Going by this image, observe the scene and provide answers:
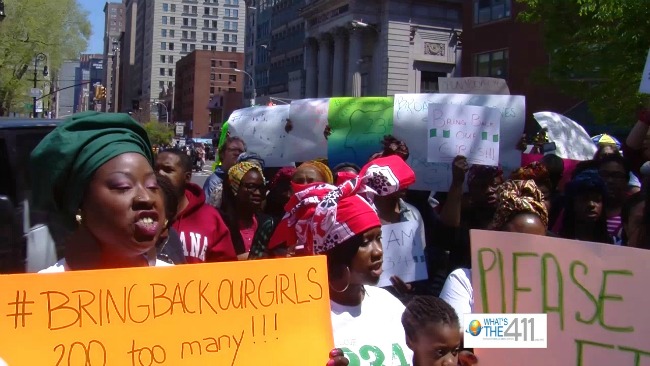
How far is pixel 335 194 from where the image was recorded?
2.75 meters

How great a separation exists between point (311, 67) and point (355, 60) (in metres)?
8.80

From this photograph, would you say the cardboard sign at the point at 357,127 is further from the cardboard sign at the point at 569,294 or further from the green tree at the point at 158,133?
the green tree at the point at 158,133

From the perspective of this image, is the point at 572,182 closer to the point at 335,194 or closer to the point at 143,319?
the point at 335,194

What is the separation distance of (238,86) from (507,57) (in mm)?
98730

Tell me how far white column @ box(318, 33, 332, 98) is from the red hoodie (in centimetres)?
5165

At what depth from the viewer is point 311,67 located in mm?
58281

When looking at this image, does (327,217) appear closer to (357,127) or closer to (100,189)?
(100,189)

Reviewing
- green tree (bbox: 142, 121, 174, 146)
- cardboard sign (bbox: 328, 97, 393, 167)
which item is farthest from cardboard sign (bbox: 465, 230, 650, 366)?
green tree (bbox: 142, 121, 174, 146)

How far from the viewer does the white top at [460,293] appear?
9.31 feet

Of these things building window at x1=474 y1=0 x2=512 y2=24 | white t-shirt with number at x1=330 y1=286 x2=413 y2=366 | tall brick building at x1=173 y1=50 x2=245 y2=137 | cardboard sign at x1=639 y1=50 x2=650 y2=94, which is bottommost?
white t-shirt with number at x1=330 y1=286 x2=413 y2=366

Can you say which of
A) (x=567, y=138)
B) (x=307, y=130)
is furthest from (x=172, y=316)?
(x=567, y=138)

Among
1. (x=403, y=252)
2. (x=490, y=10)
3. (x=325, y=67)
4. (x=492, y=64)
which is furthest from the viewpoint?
(x=325, y=67)

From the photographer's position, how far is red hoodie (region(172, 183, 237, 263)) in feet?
12.8

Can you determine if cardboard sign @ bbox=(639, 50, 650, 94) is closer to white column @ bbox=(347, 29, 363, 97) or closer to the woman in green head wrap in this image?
the woman in green head wrap
